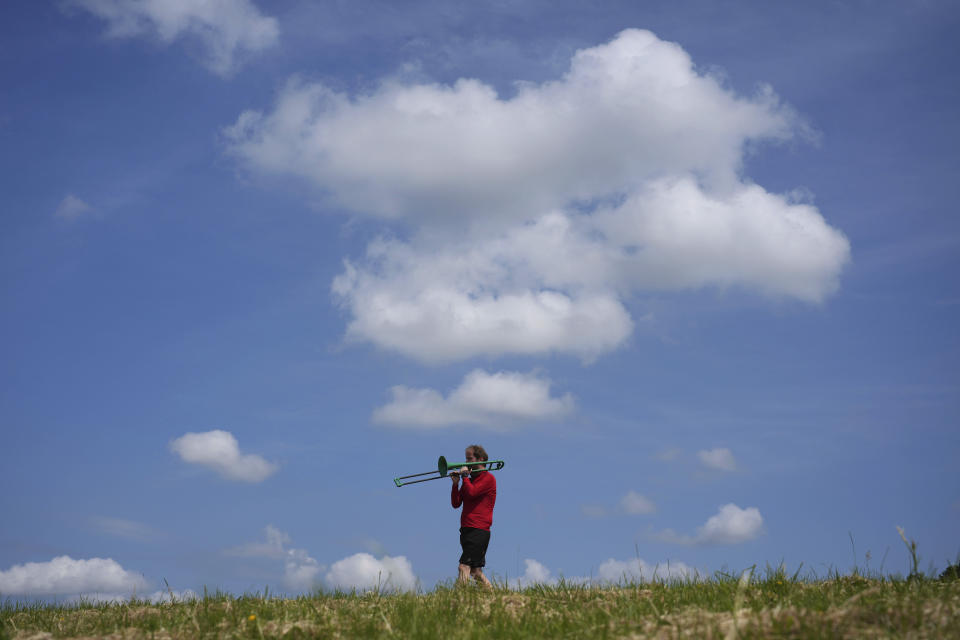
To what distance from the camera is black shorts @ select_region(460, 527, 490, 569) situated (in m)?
12.2

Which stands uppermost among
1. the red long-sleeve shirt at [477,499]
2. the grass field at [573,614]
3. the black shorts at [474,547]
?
the red long-sleeve shirt at [477,499]

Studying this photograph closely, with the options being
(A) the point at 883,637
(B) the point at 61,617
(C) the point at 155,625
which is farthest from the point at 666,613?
(B) the point at 61,617

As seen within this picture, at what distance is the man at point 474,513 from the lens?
12.2 meters

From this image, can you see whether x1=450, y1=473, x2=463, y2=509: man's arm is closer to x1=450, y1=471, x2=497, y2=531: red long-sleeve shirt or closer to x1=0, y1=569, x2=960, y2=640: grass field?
x1=450, y1=471, x2=497, y2=531: red long-sleeve shirt

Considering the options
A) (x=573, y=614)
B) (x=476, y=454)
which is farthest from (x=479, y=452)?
(x=573, y=614)

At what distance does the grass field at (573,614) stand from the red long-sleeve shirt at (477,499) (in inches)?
94.0

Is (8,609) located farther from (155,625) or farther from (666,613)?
(666,613)

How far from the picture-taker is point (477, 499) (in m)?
12.4

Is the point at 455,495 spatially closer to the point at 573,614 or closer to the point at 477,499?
the point at 477,499

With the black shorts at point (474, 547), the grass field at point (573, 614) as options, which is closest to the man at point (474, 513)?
the black shorts at point (474, 547)

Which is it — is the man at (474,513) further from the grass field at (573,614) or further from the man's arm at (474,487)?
the grass field at (573,614)

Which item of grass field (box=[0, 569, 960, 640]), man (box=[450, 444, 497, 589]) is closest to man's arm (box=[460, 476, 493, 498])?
man (box=[450, 444, 497, 589])

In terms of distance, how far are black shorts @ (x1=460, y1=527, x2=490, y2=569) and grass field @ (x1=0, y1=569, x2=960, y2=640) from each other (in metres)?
2.27

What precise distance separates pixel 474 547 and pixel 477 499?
2.45ft
